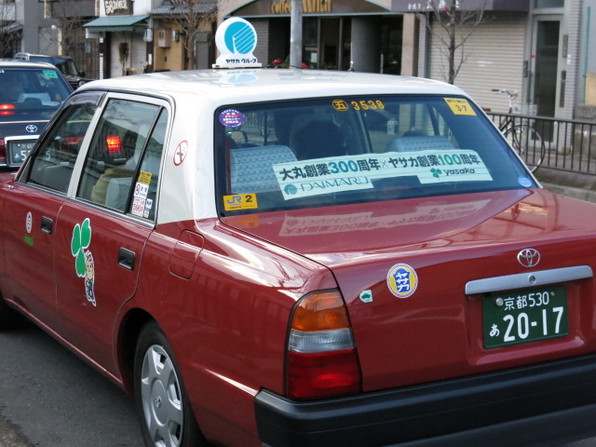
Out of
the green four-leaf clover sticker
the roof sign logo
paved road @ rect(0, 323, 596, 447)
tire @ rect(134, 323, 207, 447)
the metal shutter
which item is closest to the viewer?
tire @ rect(134, 323, 207, 447)

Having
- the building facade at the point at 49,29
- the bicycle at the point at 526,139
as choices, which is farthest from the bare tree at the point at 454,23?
the building facade at the point at 49,29

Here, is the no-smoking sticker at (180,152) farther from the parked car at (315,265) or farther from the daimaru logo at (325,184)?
the daimaru logo at (325,184)

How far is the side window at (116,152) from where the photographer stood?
460 centimetres

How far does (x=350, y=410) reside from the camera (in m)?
3.22

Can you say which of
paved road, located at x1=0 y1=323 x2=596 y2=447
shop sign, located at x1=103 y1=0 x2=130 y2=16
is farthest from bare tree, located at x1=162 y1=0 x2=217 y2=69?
paved road, located at x1=0 y1=323 x2=596 y2=447

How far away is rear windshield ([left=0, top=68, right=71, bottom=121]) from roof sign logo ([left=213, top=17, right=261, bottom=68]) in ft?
18.8

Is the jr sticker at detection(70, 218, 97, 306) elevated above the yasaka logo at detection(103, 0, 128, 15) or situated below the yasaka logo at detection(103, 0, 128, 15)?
below

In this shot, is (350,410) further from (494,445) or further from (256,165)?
(256,165)

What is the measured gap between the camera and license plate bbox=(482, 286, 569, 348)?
3.47m

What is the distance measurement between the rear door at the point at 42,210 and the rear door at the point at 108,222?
178 mm

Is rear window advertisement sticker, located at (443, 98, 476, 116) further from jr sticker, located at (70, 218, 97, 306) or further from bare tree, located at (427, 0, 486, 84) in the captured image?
bare tree, located at (427, 0, 486, 84)

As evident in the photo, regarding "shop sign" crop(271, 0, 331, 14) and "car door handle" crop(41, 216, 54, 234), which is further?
"shop sign" crop(271, 0, 331, 14)

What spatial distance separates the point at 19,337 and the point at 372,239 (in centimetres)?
388

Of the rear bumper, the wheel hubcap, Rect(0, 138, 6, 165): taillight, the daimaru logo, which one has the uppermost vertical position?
the daimaru logo
